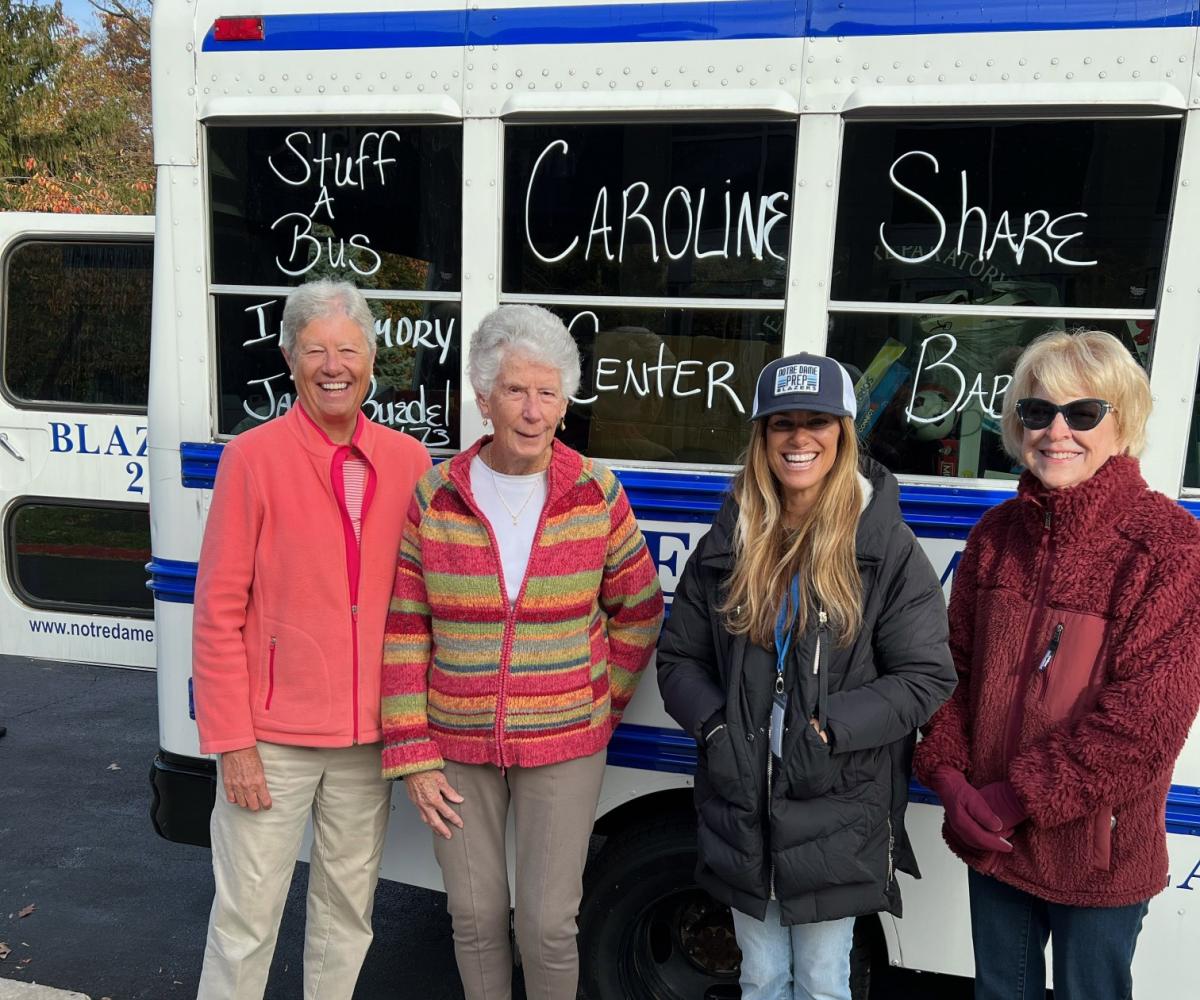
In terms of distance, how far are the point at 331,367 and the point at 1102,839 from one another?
1789mm

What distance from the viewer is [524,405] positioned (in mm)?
1940

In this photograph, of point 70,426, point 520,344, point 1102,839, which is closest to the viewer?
point 1102,839

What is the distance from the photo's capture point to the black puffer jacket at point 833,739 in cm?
175

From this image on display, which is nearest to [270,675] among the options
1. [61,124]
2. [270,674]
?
[270,674]

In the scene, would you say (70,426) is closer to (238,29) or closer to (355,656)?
(238,29)

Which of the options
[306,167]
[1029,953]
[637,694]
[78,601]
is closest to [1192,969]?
[1029,953]

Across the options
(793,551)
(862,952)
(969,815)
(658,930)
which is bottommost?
(658,930)

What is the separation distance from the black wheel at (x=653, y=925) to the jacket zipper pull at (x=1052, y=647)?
3.44ft

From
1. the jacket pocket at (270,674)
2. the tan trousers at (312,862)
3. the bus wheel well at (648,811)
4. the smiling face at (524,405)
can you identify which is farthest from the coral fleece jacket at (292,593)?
the bus wheel well at (648,811)

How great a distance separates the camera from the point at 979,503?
219cm

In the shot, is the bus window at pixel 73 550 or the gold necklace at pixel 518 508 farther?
the bus window at pixel 73 550

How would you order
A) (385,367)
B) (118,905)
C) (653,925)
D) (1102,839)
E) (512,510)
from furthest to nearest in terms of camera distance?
(118,905), (653,925), (385,367), (512,510), (1102,839)

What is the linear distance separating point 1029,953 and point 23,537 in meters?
3.95

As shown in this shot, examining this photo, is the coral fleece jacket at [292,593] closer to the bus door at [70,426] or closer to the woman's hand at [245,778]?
the woman's hand at [245,778]
